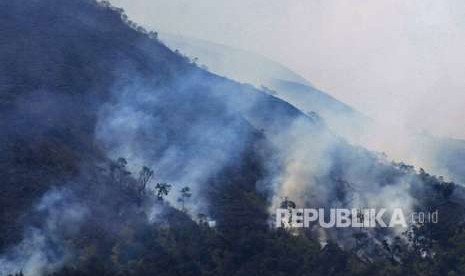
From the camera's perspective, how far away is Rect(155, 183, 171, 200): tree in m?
95.4

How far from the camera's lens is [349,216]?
10500 cm

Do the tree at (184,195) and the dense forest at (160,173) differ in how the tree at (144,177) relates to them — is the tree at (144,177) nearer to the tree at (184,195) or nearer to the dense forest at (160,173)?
the dense forest at (160,173)

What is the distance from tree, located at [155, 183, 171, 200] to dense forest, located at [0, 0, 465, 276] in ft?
0.98

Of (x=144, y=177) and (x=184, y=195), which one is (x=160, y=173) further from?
(x=184, y=195)

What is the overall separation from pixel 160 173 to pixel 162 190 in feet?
28.5

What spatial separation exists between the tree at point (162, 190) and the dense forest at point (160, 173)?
297mm

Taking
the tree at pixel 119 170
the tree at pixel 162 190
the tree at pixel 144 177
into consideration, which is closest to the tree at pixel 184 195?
the tree at pixel 162 190

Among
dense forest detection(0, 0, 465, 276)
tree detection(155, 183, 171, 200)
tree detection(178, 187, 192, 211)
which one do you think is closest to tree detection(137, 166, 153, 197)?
dense forest detection(0, 0, 465, 276)

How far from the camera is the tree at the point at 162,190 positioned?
95375 millimetres

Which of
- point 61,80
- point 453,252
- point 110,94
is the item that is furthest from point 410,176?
point 61,80

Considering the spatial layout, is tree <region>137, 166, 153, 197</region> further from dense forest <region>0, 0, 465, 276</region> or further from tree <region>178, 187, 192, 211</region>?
tree <region>178, 187, 192, 211</region>

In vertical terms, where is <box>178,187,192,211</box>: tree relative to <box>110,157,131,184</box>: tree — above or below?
below

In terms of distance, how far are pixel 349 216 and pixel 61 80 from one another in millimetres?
46037

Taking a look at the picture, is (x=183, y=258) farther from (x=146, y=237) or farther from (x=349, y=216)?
(x=349, y=216)
